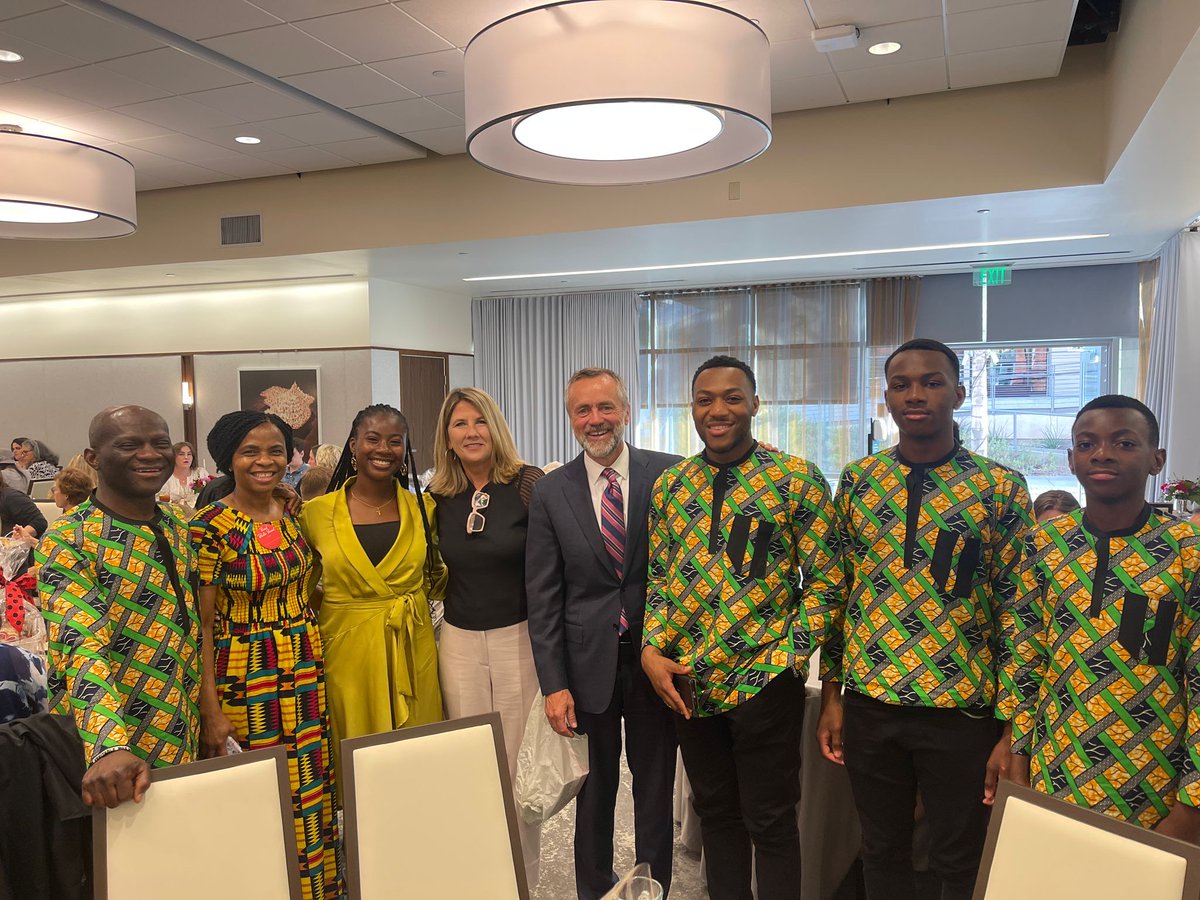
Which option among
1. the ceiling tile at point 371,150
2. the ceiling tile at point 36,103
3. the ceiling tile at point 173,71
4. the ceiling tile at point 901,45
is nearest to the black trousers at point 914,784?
the ceiling tile at point 901,45

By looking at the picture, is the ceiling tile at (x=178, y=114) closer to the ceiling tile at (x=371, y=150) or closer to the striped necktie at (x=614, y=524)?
the ceiling tile at (x=371, y=150)

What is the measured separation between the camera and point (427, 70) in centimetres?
452

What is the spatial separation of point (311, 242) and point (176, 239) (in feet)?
4.25

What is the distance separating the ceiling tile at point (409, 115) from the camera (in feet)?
16.7

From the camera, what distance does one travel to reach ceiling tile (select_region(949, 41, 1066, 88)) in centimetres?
441

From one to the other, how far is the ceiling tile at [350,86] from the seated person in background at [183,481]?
279 centimetres

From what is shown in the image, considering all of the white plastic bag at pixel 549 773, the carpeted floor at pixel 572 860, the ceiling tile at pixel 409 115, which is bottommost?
the carpeted floor at pixel 572 860

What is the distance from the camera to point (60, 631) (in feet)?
6.31

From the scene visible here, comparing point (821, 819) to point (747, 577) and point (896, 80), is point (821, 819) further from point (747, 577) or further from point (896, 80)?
point (896, 80)

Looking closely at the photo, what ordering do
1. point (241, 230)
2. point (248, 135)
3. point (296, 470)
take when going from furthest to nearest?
point (296, 470) → point (241, 230) → point (248, 135)

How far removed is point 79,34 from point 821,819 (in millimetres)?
4607

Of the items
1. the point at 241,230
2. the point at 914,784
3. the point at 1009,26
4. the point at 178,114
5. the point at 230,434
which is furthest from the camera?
the point at 241,230

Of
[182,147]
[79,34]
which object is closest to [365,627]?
[79,34]

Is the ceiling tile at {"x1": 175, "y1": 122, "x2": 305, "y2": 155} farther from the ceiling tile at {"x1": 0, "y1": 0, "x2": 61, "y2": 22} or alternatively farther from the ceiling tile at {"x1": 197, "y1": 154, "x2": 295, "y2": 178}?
the ceiling tile at {"x1": 0, "y1": 0, "x2": 61, "y2": 22}
